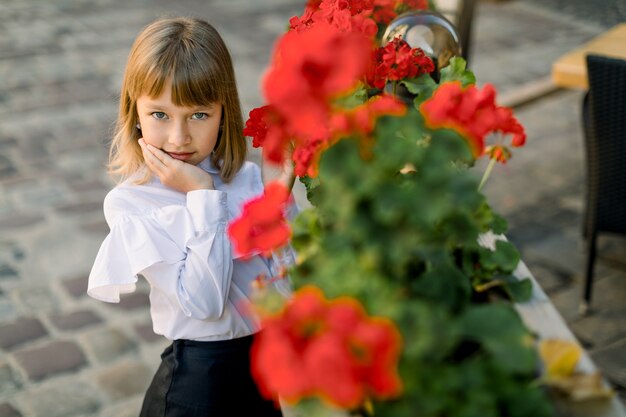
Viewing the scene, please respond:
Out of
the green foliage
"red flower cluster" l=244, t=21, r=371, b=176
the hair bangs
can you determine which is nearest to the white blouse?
the hair bangs

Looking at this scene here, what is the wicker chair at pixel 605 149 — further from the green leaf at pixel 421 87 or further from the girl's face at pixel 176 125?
the girl's face at pixel 176 125

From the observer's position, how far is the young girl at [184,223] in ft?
5.63

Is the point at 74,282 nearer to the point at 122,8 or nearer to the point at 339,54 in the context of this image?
the point at 339,54

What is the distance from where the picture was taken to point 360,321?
752 mm

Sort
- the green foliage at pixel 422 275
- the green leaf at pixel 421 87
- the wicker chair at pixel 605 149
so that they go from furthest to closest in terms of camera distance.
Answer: the wicker chair at pixel 605 149 → the green leaf at pixel 421 87 → the green foliage at pixel 422 275

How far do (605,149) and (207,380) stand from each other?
2.00 metres

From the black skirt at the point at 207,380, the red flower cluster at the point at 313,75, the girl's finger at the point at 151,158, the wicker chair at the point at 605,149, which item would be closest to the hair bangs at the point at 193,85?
the girl's finger at the point at 151,158

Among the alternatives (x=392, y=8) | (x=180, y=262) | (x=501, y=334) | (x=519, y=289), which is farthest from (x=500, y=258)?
(x=392, y=8)

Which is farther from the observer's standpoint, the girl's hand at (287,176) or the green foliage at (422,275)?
the girl's hand at (287,176)

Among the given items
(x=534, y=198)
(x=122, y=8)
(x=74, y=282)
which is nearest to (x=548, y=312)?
(x=74, y=282)

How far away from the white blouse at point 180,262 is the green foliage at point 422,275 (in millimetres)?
674

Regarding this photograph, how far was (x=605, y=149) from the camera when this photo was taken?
10.1 ft

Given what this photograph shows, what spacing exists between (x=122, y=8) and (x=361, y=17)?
20.0 feet

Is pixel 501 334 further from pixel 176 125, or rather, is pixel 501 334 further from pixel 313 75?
pixel 176 125
